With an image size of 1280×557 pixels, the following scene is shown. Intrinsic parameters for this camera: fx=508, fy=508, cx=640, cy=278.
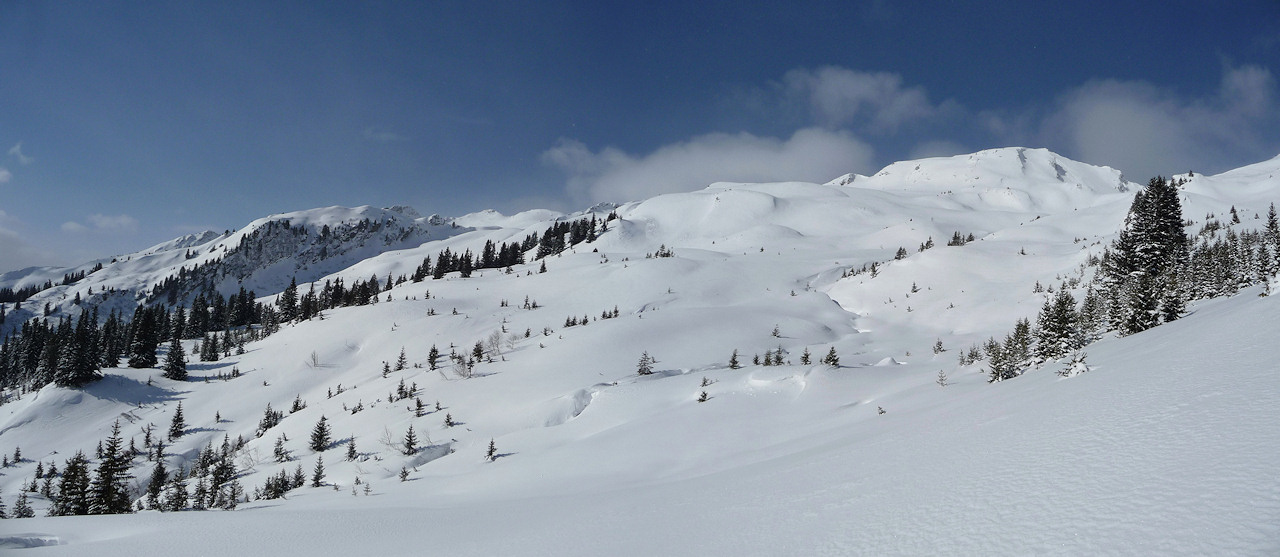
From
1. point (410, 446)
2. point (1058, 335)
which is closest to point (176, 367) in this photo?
point (410, 446)

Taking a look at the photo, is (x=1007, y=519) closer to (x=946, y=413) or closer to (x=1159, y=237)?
(x=946, y=413)

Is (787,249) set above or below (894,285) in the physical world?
above

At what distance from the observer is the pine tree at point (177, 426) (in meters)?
40.6

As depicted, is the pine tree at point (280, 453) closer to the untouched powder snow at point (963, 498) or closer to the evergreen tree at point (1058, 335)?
the untouched powder snow at point (963, 498)

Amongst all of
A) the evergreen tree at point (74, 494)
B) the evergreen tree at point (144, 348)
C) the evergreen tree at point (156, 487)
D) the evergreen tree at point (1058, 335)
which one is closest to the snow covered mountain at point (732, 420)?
the evergreen tree at point (1058, 335)

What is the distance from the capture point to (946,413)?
937 cm

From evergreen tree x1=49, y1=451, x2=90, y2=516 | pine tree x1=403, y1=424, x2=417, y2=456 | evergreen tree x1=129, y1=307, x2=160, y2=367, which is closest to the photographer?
evergreen tree x1=49, y1=451, x2=90, y2=516

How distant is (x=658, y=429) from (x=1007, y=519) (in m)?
14.5

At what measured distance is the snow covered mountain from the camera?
4336 millimetres

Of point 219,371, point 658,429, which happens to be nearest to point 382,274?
point 219,371

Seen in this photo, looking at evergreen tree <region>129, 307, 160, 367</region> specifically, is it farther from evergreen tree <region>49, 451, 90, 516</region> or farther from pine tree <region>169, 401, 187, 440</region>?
evergreen tree <region>49, 451, 90, 516</region>

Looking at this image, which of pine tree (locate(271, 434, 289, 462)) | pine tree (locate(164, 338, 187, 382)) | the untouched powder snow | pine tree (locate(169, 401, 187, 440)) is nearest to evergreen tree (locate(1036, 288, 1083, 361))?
the untouched powder snow

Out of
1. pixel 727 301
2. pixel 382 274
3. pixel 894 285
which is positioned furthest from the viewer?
pixel 382 274

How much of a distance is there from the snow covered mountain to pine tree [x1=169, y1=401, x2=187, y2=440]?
0.65 m
